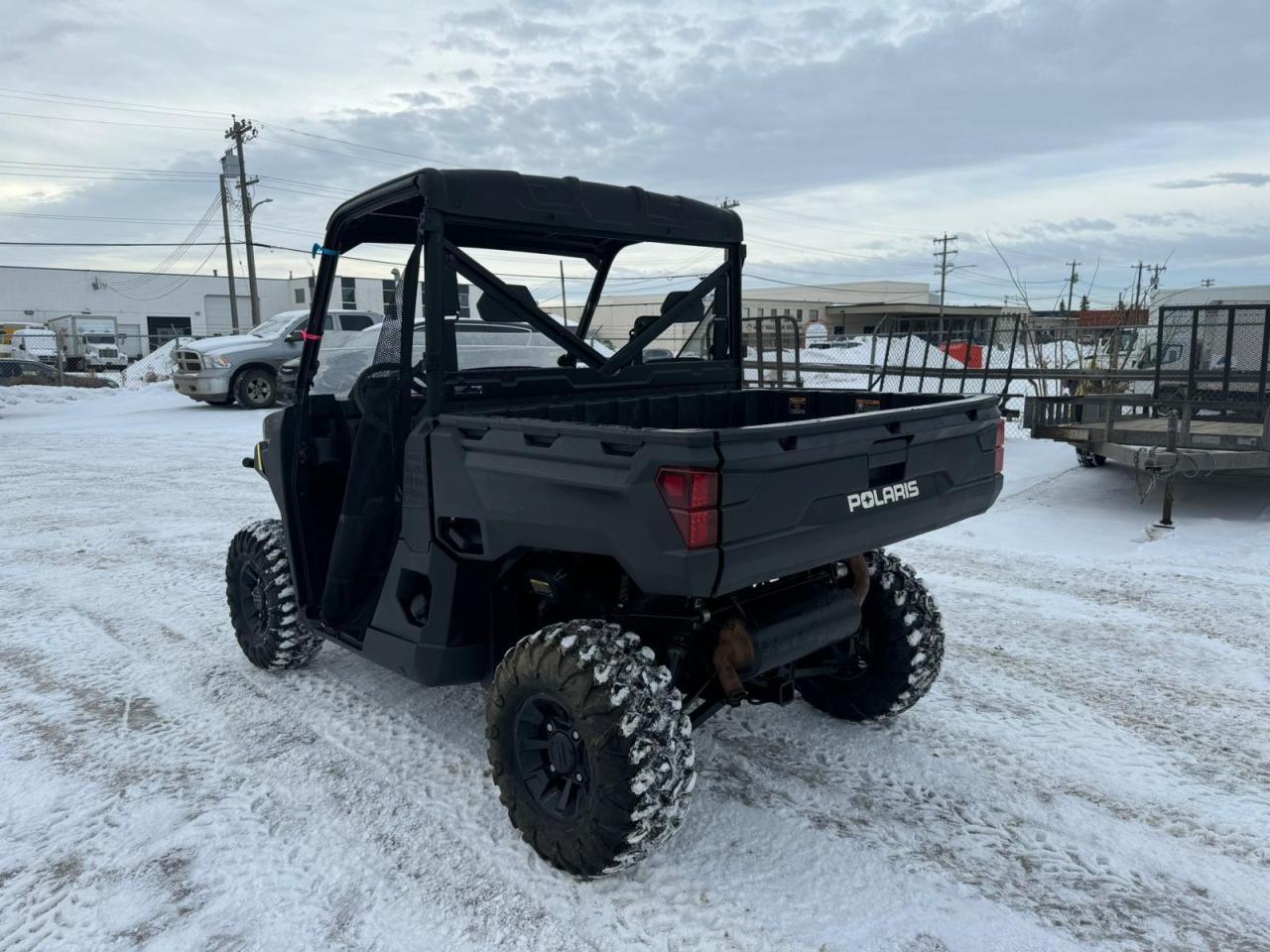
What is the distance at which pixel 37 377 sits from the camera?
2342cm

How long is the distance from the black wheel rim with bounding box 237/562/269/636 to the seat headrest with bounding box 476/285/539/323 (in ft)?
6.08

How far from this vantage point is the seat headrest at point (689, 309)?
13.2 feet

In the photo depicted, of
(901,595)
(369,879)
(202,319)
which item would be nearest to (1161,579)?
(901,595)

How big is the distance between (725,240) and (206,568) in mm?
4569

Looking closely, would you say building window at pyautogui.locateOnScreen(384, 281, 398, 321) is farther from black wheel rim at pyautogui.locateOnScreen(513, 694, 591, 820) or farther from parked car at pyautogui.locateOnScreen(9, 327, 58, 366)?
parked car at pyautogui.locateOnScreen(9, 327, 58, 366)

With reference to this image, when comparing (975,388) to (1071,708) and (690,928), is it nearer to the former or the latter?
(1071,708)

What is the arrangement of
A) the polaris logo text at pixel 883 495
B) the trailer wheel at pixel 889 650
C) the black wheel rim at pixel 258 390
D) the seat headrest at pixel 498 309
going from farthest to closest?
the black wheel rim at pixel 258 390 < the trailer wheel at pixel 889 650 < the seat headrest at pixel 498 309 < the polaris logo text at pixel 883 495

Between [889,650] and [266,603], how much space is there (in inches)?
114

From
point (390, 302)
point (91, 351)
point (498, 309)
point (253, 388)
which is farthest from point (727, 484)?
point (91, 351)

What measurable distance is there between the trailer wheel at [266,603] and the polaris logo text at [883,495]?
8.36 feet

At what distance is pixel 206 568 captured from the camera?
21.3 ft

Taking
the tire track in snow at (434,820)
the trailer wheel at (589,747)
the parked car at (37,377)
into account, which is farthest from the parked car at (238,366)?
the trailer wheel at (589,747)

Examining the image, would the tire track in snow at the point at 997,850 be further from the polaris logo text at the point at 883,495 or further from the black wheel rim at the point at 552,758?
the polaris logo text at the point at 883,495

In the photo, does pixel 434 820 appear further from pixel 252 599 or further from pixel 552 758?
pixel 252 599
